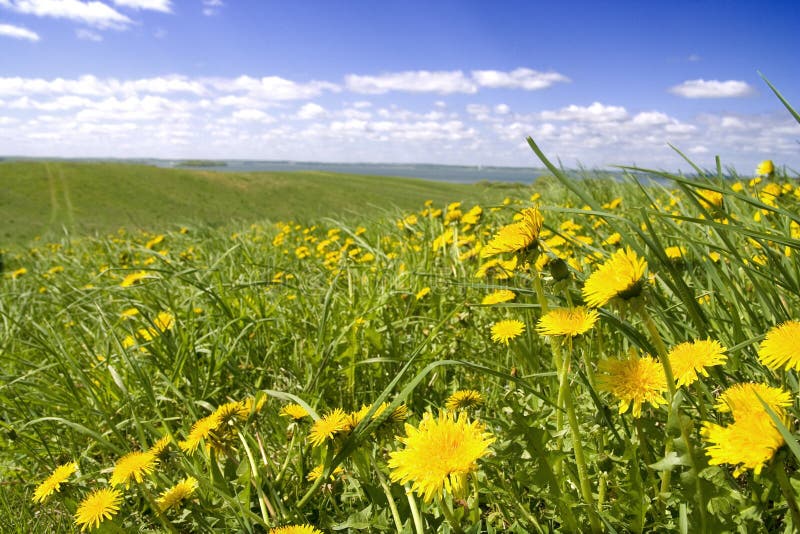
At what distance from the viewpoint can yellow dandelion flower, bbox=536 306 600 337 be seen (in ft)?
2.77

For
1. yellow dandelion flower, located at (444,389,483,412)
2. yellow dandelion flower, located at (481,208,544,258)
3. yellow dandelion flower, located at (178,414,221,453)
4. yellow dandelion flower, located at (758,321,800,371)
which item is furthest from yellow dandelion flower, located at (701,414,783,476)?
yellow dandelion flower, located at (178,414,221,453)

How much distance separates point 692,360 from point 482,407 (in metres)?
0.86

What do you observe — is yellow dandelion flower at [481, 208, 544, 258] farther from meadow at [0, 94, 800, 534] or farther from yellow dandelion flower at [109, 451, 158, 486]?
yellow dandelion flower at [109, 451, 158, 486]

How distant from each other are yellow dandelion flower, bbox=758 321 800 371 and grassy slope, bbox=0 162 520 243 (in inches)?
837

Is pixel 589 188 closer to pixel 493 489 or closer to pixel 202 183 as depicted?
pixel 493 489

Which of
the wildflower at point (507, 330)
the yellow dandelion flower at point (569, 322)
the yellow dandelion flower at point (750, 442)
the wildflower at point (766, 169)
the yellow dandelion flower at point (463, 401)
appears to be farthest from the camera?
the wildflower at point (766, 169)

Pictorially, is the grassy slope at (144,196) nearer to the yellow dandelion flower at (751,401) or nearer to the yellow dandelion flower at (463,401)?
the yellow dandelion flower at (463,401)

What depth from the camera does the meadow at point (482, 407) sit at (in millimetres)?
771

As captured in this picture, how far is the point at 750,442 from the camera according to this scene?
61cm

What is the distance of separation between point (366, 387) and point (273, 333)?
0.62 m

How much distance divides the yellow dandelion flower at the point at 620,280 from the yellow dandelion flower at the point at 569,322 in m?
0.08

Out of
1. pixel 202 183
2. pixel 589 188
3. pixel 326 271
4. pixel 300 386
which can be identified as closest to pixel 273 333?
pixel 300 386

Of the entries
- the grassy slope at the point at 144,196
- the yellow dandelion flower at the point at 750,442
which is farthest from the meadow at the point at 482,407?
the grassy slope at the point at 144,196

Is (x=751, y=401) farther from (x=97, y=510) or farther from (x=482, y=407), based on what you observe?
(x=97, y=510)
